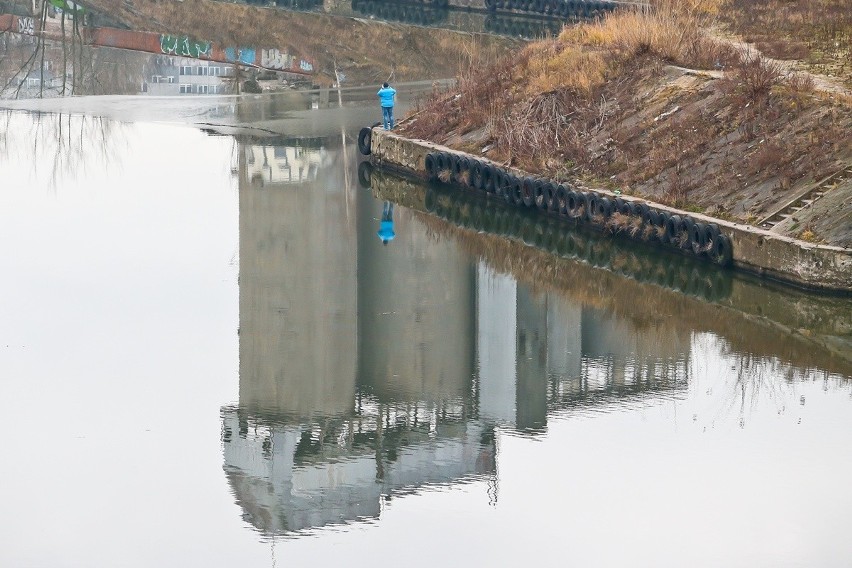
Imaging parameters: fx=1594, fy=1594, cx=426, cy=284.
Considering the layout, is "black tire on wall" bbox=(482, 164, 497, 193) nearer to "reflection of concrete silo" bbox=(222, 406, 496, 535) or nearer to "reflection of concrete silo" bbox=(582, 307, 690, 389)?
"reflection of concrete silo" bbox=(582, 307, 690, 389)

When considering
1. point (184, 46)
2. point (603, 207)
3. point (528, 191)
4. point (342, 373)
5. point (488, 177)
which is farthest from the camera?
point (184, 46)

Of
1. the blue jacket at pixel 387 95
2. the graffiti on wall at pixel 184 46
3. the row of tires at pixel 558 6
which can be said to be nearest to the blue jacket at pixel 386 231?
the blue jacket at pixel 387 95

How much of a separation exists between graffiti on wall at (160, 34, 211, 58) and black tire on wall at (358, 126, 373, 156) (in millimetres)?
17171

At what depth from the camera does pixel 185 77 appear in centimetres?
5100

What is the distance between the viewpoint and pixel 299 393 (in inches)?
692

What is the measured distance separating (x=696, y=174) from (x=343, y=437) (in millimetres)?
11262

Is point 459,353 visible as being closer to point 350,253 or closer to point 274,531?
point 350,253

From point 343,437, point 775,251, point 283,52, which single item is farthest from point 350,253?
point 283,52

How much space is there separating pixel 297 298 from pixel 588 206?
6.16 m

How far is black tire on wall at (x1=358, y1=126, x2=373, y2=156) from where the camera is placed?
33281mm

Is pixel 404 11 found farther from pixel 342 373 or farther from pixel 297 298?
pixel 342 373

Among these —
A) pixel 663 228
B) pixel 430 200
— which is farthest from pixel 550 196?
pixel 663 228

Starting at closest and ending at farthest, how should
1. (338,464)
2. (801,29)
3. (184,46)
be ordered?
(338,464) < (801,29) < (184,46)

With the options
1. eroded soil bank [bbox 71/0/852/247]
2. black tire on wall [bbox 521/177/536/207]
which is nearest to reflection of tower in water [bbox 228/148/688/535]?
black tire on wall [bbox 521/177/536/207]
